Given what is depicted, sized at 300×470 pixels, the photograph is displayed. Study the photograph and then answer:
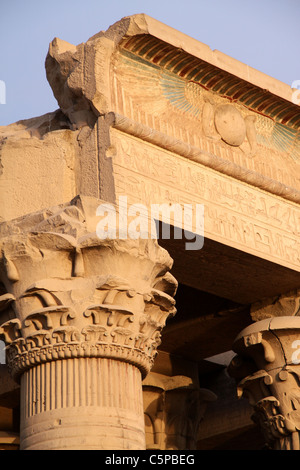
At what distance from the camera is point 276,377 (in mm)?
10555

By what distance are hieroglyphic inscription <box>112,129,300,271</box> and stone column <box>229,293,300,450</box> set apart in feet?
2.51

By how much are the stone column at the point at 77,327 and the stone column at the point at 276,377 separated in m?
2.45

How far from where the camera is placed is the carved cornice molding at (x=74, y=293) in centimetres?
794

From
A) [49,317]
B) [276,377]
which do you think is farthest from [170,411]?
[49,317]

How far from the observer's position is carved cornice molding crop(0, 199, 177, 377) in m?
7.94

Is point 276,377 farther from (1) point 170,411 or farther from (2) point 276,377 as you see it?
(1) point 170,411

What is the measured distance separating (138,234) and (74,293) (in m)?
0.83

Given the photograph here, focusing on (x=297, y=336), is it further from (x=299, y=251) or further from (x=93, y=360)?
(x=93, y=360)

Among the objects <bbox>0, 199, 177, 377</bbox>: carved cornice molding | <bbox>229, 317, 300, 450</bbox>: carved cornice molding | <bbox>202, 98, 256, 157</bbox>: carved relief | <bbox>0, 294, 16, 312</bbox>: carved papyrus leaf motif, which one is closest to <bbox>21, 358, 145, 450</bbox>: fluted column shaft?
<bbox>0, 199, 177, 377</bbox>: carved cornice molding

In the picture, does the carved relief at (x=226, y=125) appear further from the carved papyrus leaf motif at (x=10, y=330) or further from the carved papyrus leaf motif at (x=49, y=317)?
the carved papyrus leaf motif at (x=10, y=330)

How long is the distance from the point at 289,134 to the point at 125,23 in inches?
112

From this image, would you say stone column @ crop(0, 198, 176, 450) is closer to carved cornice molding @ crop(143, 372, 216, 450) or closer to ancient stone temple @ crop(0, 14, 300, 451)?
ancient stone temple @ crop(0, 14, 300, 451)

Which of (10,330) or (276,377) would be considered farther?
(276,377)

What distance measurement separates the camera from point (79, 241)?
26.6ft
